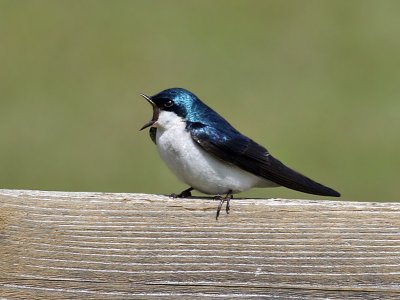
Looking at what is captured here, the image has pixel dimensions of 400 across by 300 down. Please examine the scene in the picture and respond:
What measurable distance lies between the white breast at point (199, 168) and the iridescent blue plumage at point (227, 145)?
0.02m

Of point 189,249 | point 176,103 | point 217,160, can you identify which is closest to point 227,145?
point 217,160

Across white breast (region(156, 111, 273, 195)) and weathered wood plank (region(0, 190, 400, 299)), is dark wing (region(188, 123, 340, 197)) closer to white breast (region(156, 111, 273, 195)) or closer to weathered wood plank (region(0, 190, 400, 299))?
white breast (region(156, 111, 273, 195))

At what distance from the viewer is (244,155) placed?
3703 mm

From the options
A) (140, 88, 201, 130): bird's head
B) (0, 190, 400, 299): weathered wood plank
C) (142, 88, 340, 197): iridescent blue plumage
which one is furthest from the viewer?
(140, 88, 201, 130): bird's head

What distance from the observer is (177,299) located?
8.95ft

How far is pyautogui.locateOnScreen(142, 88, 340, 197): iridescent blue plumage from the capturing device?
3.60 meters

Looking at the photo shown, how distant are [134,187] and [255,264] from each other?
6834 mm

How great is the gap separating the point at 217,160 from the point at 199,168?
0.07 metres

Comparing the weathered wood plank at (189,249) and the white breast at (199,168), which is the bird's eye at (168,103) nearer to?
the white breast at (199,168)

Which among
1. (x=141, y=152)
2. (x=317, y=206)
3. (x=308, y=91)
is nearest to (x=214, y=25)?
(x=308, y=91)

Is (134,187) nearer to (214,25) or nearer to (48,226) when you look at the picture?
(214,25)

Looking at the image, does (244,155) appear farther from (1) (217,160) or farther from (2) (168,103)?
(2) (168,103)

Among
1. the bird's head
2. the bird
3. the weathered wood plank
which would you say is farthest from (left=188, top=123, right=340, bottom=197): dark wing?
the weathered wood plank

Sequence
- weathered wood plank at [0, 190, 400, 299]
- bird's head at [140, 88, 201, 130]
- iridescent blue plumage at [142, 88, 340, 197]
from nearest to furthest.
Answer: weathered wood plank at [0, 190, 400, 299] < iridescent blue plumage at [142, 88, 340, 197] < bird's head at [140, 88, 201, 130]
